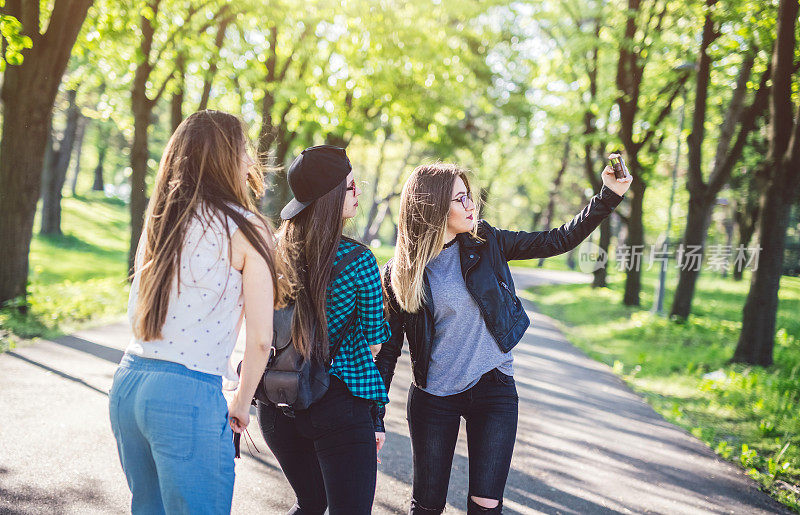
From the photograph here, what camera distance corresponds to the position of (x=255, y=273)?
2.06 m

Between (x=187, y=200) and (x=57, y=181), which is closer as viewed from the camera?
(x=187, y=200)

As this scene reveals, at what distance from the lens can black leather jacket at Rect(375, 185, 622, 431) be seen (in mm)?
2969

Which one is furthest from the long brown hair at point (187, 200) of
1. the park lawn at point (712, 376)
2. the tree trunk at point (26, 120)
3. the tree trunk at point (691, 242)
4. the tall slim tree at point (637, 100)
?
the tree trunk at point (691, 242)

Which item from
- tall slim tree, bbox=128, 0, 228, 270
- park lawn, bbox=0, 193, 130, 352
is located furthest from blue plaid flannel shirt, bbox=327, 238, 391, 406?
tall slim tree, bbox=128, 0, 228, 270

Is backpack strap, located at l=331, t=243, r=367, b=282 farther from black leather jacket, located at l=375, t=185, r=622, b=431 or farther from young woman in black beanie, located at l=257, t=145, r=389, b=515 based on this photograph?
black leather jacket, located at l=375, t=185, r=622, b=431

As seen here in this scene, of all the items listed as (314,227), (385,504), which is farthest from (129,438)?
(385,504)

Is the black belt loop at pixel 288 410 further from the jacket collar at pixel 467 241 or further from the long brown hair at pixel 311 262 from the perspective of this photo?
the jacket collar at pixel 467 241

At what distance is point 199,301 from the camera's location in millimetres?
2025

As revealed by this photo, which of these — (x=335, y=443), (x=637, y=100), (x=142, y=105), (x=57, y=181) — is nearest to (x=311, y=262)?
(x=335, y=443)

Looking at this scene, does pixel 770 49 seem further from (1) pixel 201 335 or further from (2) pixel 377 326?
(1) pixel 201 335

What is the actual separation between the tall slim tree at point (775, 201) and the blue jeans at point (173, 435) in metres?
9.21

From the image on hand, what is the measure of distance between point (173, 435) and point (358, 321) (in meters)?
0.87

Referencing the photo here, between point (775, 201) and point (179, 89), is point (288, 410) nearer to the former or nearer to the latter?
point (775, 201)

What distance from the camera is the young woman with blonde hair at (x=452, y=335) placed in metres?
2.91
